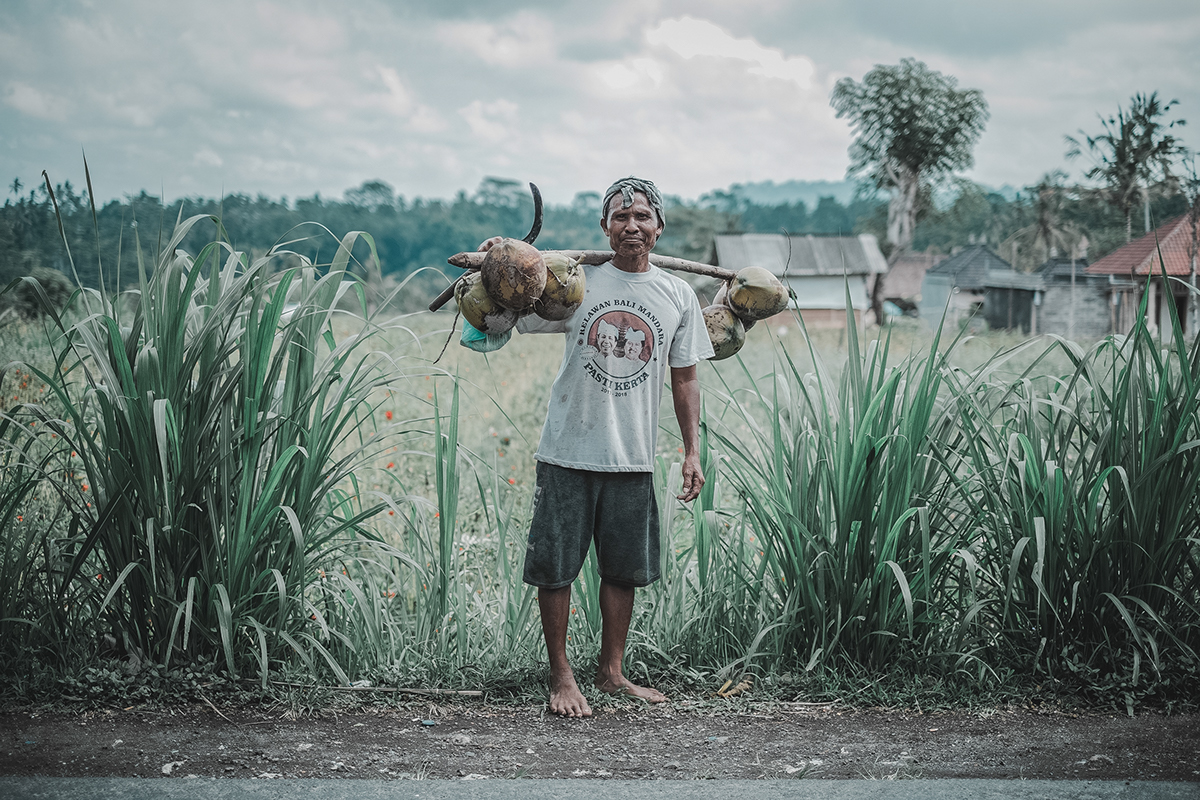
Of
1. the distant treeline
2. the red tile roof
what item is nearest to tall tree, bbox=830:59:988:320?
the distant treeline

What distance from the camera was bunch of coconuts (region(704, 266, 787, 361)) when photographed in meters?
2.79

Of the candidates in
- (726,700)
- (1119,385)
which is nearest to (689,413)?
(726,700)

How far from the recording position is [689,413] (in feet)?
8.87

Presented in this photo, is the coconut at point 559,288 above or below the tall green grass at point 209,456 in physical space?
above

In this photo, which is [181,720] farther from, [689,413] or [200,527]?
[689,413]

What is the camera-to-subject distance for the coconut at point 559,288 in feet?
7.99

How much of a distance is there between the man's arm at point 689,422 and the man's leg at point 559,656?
1.64 ft

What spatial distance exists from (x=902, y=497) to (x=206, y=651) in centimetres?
227

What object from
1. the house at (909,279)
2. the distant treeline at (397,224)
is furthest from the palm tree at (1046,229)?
the house at (909,279)

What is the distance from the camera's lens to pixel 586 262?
8.79 ft

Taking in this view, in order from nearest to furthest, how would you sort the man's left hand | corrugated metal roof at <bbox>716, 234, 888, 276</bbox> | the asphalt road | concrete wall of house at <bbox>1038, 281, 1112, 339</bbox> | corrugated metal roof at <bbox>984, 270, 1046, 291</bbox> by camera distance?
the asphalt road → the man's left hand → concrete wall of house at <bbox>1038, 281, 1112, 339</bbox> → corrugated metal roof at <bbox>984, 270, 1046, 291</bbox> → corrugated metal roof at <bbox>716, 234, 888, 276</bbox>

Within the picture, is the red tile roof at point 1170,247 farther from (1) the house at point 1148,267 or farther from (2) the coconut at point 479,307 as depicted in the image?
(2) the coconut at point 479,307

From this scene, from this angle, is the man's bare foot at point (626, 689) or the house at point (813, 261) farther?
the house at point (813, 261)

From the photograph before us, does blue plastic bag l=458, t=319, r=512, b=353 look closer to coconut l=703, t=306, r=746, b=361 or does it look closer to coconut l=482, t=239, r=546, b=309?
coconut l=482, t=239, r=546, b=309
